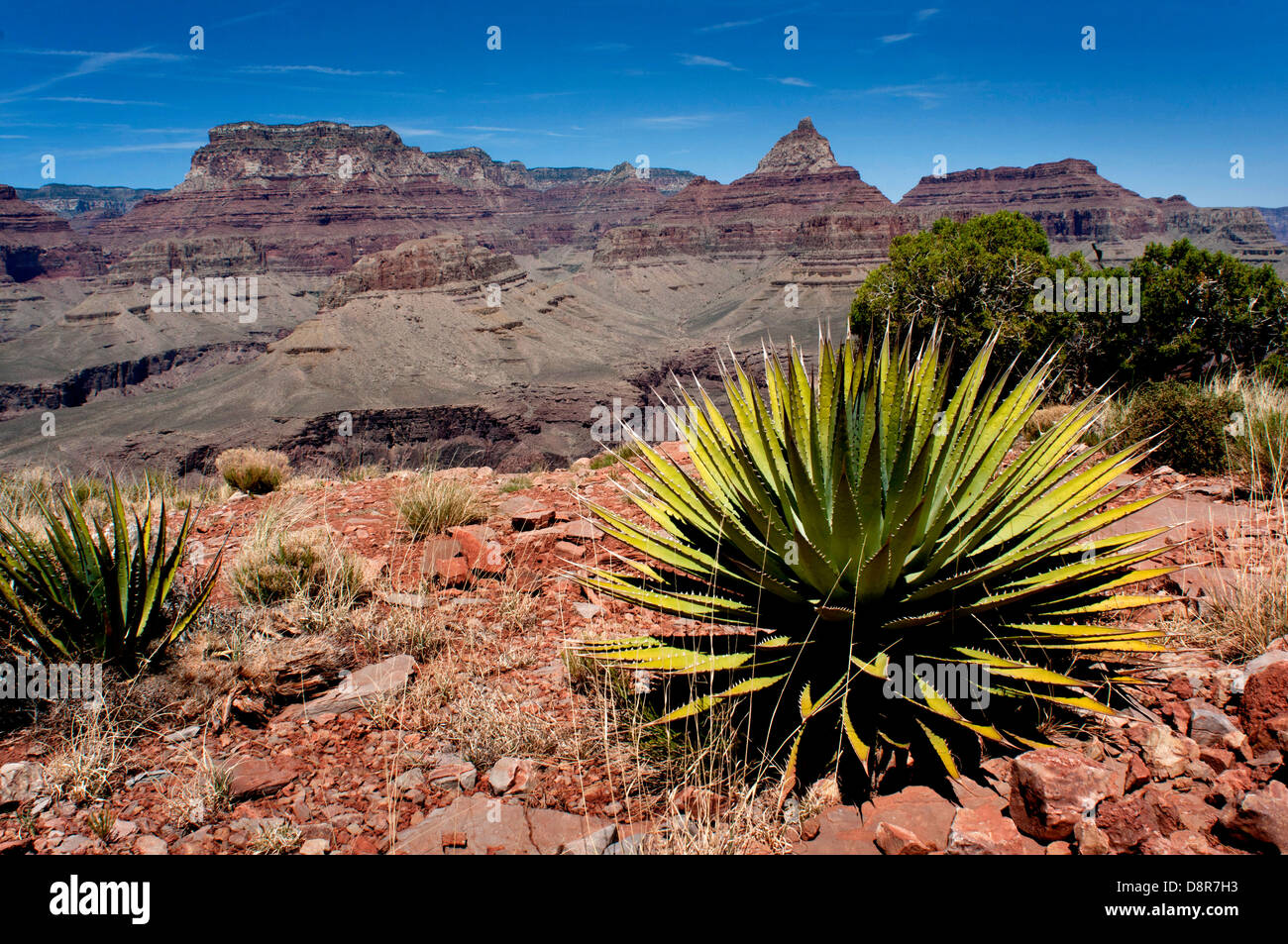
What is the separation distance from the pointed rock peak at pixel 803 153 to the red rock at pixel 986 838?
16217 cm

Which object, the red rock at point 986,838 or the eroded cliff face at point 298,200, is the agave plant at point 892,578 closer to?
the red rock at point 986,838

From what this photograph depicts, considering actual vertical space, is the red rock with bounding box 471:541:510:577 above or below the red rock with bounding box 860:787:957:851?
above

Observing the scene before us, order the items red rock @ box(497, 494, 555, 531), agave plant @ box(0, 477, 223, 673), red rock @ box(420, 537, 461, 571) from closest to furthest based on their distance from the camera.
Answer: agave plant @ box(0, 477, 223, 673) → red rock @ box(420, 537, 461, 571) → red rock @ box(497, 494, 555, 531)

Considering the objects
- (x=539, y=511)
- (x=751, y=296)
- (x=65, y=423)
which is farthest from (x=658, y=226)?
(x=539, y=511)

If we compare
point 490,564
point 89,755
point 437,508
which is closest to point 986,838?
point 89,755

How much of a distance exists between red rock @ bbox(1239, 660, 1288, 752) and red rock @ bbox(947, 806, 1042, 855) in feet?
2.76

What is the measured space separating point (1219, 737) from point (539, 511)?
4.07 m

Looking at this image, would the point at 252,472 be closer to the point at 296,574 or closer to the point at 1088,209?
the point at 296,574

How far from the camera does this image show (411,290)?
81562 mm

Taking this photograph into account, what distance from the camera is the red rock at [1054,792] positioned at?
6.59 ft

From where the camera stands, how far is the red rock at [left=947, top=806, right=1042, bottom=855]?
78.9 inches

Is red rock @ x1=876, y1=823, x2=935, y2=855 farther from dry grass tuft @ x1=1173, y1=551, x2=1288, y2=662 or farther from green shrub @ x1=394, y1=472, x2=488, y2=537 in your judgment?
green shrub @ x1=394, y1=472, x2=488, y2=537

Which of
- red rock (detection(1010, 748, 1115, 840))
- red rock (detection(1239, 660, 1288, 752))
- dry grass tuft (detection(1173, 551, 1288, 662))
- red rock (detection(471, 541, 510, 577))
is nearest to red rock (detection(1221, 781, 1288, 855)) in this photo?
red rock (detection(1010, 748, 1115, 840))

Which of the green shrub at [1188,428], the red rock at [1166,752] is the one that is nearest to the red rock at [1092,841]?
the red rock at [1166,752]
